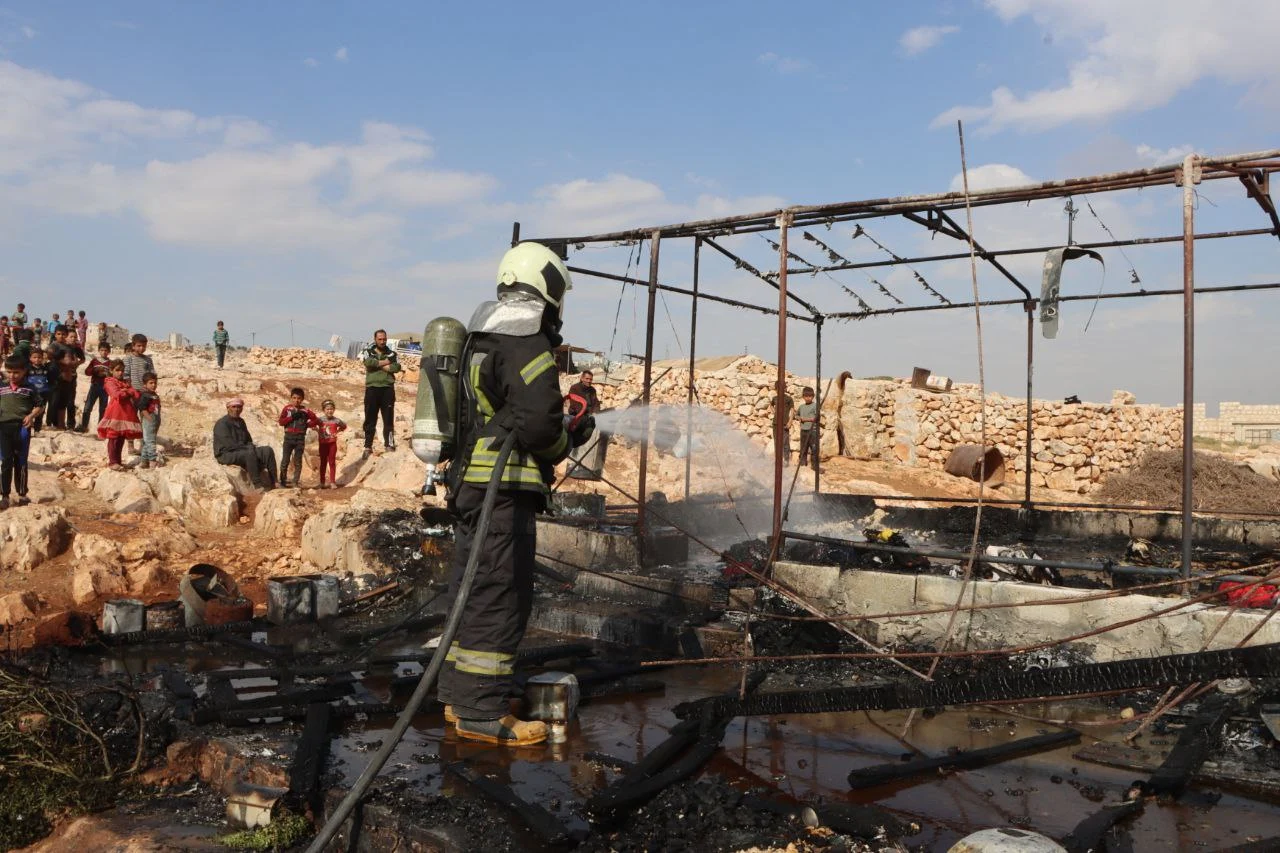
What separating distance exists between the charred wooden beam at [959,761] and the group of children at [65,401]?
1164 centimetres

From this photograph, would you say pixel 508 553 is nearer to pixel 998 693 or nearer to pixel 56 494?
pixel 998 693

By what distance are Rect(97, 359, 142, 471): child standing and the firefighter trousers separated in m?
11.3

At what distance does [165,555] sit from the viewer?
1023cm

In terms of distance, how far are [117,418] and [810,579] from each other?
39.2ft

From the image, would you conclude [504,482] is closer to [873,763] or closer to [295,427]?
[873,763]

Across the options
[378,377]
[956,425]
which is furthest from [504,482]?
[956,425]

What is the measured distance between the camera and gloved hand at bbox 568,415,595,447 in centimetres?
510

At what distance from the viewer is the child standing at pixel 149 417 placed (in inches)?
557

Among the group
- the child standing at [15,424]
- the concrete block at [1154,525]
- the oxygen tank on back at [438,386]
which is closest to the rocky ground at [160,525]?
the child standing at [15,424]

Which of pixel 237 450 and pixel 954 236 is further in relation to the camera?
pixel 237 450

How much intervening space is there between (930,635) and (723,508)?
6398mm

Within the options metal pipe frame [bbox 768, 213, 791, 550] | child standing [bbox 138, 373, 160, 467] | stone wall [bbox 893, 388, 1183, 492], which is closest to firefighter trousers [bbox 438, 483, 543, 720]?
metal pipe frame [bbox 768, 213, 791, 550]

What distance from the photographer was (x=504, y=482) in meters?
4.68

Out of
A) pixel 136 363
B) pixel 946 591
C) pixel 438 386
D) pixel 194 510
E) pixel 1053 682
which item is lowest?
pixel 194 510
